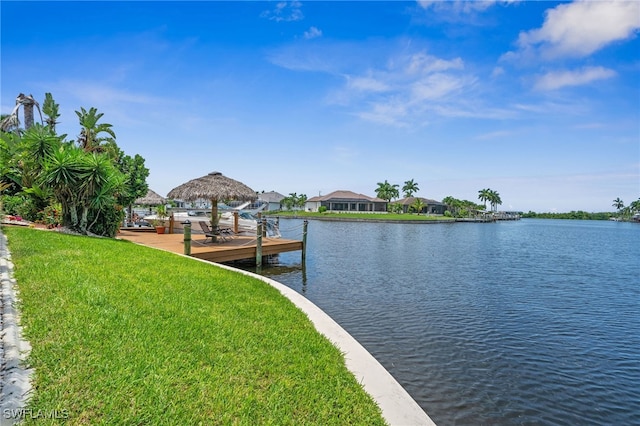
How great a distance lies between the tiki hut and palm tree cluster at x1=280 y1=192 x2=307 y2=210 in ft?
278

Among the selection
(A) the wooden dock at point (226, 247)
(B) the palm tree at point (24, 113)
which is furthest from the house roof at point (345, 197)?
(A) the wooden dock at point (226, 247)

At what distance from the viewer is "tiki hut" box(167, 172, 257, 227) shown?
1677cm

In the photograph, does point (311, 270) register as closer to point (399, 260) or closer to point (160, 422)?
point (399, 260)

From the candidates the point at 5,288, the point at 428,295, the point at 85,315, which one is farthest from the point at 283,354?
the point at 428,295

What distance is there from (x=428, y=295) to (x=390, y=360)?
6.18 meters

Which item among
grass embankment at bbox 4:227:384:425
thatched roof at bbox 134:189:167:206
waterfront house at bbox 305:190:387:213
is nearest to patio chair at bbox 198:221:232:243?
grass embankment at bbox 4:227:384:425

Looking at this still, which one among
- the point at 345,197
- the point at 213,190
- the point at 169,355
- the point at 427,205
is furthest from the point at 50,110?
the point at 427,205

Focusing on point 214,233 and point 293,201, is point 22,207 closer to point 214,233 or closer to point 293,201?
point 214,233

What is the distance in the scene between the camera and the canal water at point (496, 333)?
594cm

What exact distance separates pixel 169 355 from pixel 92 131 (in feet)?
88.1

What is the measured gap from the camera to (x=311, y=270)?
1669 cm

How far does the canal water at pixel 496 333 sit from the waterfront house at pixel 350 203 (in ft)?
243

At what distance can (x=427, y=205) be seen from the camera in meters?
96.0

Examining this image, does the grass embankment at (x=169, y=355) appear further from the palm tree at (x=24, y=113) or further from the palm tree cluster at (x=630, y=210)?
the palm tree cluster at (x=630, y=210)
